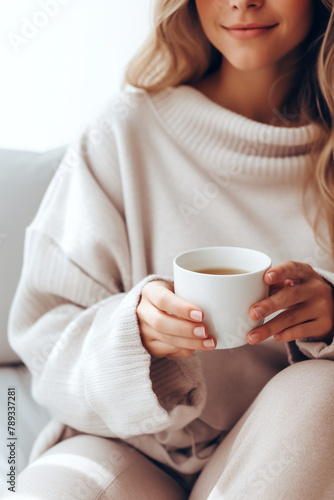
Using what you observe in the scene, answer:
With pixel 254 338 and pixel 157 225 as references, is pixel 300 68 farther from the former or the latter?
pixel 254 338

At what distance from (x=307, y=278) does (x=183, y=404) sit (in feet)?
0.83

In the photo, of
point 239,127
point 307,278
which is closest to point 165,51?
point 239,127

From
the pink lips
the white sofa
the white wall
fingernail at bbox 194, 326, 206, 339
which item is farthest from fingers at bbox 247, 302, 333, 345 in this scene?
the white wall

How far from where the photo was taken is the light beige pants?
1.96 ft

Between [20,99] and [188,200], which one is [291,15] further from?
[20,99]

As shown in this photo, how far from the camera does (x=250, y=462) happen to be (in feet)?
2.09

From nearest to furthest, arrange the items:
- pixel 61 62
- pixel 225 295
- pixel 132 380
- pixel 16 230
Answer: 1. pixel 225 295
2. pixel 132 380
3. pixel 16 230
4. pixel 61 62

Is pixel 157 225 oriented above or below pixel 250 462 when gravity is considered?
above

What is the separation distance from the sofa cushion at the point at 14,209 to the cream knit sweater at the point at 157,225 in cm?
12

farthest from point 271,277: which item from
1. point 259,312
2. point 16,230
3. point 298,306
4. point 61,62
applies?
point 61,62

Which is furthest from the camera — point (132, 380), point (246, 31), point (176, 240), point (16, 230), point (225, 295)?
point (16, 230)

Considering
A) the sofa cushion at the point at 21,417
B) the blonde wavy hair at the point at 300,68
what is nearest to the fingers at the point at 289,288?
the blonde wavy hair at the point at 300,68

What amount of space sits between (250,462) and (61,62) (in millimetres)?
1097

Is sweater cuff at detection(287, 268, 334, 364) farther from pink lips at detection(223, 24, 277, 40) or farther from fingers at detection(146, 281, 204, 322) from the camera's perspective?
pink lips at detection(223, 24, 277, 40)
